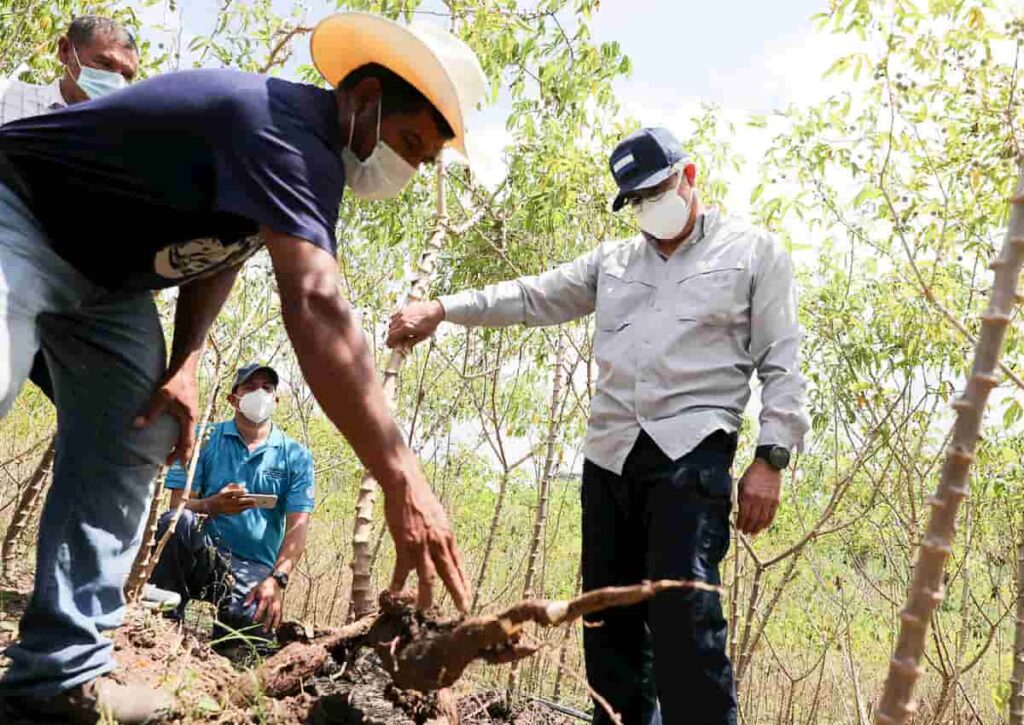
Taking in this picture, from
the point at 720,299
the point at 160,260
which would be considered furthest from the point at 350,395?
the point at 720,299

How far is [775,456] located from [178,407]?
1.45m

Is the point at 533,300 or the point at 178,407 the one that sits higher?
the point at 533,300

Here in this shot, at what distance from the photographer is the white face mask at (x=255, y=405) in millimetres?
3994

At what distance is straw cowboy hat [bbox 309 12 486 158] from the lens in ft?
5.55

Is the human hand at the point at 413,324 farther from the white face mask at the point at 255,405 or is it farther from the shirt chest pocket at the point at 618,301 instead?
the white face mask at the point at 255,405

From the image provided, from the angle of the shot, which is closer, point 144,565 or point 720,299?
point 720,299

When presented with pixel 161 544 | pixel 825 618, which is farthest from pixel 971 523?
pixel 161 544

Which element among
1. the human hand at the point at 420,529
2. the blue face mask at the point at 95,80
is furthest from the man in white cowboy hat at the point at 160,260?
the blue face mask at the point at 95,80

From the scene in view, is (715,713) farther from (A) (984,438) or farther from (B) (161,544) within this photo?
(A) (984,438)

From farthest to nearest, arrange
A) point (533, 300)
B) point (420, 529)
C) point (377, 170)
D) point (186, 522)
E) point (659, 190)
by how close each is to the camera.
A: point (186, 522) → point (533, 300) → point (659, 190) → point (377, 170) → point (420, 529)

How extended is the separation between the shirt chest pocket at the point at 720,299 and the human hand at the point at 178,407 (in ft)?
4.22

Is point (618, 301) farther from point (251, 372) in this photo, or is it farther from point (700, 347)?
point (251, 372)

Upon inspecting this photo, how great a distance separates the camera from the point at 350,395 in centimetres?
151

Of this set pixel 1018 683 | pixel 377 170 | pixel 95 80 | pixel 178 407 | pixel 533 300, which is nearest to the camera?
pixel 377 170
